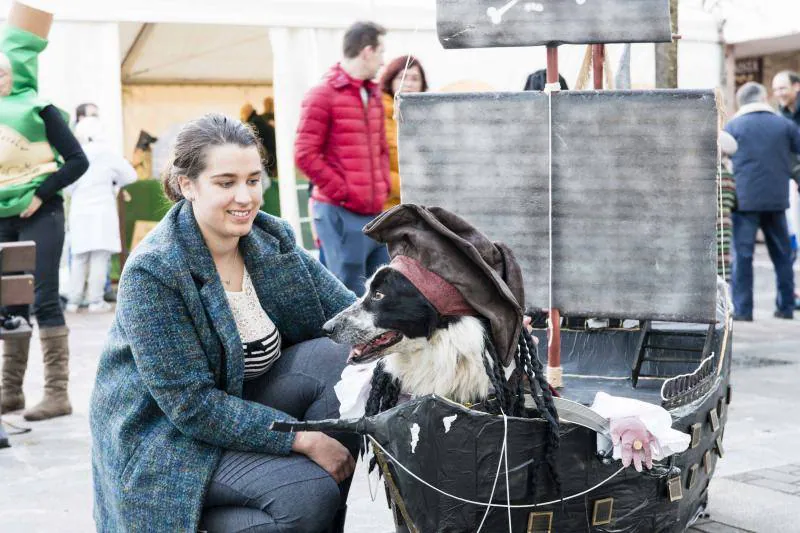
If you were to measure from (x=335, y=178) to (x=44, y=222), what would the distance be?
Result: 1.57 m

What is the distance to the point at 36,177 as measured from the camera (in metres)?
5.52

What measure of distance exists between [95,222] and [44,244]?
437 cm

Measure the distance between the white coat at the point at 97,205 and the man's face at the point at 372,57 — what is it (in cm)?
437

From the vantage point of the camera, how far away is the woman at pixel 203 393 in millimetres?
2803

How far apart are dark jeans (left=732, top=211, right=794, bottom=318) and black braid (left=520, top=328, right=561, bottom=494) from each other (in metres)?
6.56

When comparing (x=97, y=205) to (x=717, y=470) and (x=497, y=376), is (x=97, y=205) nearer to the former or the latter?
(x=717, y=470)

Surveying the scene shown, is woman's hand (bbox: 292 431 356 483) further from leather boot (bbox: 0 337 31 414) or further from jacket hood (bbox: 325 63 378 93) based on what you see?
jacket hood (bbox: 325 63 378 93)

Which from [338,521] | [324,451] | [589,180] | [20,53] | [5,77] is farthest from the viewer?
[20,53]

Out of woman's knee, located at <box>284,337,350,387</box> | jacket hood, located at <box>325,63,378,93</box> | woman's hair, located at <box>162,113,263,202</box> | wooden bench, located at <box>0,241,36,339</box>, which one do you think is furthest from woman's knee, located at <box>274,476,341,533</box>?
jacket hood, located at <box>325,63,378,93</box>

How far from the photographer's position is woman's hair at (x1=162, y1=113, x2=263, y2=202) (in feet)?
9.62

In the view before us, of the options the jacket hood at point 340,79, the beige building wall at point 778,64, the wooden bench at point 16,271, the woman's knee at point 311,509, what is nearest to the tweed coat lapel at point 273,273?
the woman's knee at point 311,509

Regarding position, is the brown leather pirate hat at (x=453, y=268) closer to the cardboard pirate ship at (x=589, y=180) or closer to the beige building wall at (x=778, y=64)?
the cardboard pirate ship at (x=589, y=180)

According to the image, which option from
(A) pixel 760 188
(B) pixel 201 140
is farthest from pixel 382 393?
(A) pixel 760 188

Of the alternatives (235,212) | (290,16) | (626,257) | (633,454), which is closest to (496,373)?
(633,454)
